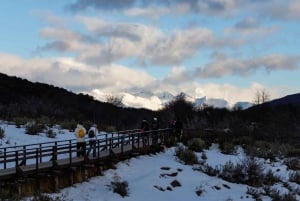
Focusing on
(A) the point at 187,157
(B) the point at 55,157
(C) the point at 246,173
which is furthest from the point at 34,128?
(B) the point at 55,157

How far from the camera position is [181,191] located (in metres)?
26.5

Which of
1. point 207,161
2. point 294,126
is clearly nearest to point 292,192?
point 207,161

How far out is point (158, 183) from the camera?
2677 centimetres

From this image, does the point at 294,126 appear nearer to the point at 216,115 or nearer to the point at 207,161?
the point at 216,115

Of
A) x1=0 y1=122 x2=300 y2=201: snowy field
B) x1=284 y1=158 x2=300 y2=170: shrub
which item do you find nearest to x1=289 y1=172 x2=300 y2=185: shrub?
x1=0 y1=122 x2=300 y2=201: snowy field

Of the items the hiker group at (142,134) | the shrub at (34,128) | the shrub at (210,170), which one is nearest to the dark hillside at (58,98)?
the hiker group at (142,134)

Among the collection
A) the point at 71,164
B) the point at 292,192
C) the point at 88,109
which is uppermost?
the point at 88,109

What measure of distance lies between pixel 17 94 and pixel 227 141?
161 feet

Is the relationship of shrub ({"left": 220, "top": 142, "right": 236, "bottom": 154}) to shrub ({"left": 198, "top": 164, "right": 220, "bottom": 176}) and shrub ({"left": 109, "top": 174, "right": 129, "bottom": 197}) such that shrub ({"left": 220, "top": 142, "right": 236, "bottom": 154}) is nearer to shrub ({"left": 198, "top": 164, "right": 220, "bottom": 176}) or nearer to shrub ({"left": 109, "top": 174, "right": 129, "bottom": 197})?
shrub ({"left": 198, "top": 164, "right": 220, "bottom": 176})

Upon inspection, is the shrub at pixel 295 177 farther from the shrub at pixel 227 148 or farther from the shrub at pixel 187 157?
the shrub at pixel 227 148

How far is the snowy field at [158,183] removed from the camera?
75.5ft

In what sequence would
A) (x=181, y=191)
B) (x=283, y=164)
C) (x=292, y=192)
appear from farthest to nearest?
(x=283, y=164) < (x=292, y=192) < (x=181, y=191)

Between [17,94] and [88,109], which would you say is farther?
[88,109]

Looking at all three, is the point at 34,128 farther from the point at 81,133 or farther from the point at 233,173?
the point at 233,173
